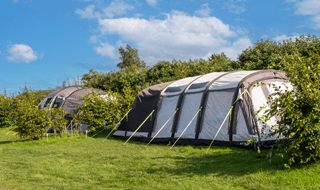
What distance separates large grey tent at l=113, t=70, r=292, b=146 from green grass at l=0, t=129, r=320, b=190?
0.67 m

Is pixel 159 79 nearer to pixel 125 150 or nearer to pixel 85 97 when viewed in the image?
pixel 85 97

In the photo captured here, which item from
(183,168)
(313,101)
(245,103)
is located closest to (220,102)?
(245,103)

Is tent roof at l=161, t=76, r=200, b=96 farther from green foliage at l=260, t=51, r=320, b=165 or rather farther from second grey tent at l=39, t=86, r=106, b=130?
second grey tent at l=39, t=86, r=106, b=130

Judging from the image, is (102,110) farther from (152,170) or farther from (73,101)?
(152,170)

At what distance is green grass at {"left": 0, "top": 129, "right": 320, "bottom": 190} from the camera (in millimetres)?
4875

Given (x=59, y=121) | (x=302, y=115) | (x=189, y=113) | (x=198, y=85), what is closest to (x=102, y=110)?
(x=59, y=121)

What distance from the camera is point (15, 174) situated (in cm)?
623

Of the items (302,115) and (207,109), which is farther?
(207,109)

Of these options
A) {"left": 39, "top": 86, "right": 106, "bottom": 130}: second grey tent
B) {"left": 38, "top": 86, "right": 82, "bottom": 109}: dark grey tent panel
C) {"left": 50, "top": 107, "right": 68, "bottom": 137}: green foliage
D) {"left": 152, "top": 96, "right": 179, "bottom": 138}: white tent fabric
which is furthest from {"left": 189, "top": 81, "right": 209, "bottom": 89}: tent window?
{"left": 38, "top": 86, "right": 82, "bottom": 109}: dark grey tent panel

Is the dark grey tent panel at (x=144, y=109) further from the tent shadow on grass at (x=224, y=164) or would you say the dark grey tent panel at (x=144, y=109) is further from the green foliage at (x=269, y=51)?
the green foliage at (x=269, y=51)

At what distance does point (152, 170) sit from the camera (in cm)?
621

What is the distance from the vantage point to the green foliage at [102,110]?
1345 centimetres

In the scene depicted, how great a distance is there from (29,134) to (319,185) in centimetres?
1082

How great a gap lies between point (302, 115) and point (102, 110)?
33.4 ft
